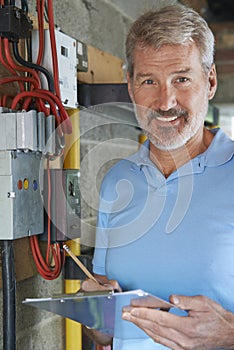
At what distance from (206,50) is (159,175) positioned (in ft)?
0.98

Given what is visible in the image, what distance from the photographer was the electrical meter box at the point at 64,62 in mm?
1387

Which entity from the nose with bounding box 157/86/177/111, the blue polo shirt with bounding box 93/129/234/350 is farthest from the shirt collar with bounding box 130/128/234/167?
the nose with bounding box 157/86/177/111

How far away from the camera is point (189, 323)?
42.3 inches

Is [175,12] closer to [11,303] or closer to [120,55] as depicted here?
[11,303]

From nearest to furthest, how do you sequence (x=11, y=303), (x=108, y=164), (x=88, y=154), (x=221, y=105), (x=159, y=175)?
(x=11, y=303) → (x=159, y=175) → (x=88, y=154) → (x=108, y=164) → (x=221, y=105)

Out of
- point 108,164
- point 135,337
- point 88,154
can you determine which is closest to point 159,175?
point 135,337

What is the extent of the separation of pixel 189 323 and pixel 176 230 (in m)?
0.24

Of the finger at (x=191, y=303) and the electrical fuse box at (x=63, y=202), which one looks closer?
the finger at (x=191, y=303)

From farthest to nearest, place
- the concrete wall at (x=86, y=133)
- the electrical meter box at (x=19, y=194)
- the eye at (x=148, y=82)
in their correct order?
1. the concrete wall at (x=86, y=133)
2. the eye at (x=148, y=82)
3. the electrical meter box at (x=19, y=194)

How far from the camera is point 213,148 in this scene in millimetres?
1315

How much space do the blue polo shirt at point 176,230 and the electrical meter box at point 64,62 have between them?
260 millimetres

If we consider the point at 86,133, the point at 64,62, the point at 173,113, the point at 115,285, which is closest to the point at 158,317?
the point at 115,285

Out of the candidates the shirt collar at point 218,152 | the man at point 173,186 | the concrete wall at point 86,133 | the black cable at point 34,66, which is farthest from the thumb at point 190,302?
the black cable at point 34,66

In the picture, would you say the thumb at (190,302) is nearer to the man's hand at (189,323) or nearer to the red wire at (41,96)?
the man's hand at (189,323)
